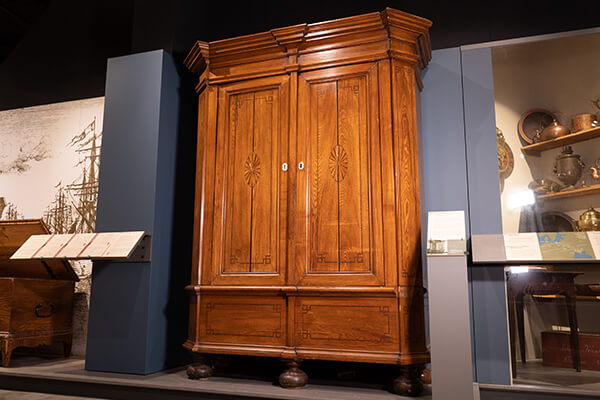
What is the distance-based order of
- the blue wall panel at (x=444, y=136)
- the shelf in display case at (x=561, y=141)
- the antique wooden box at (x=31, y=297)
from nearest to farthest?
the shelf in display case at (x=561, y=141)
the blue wall panel at (x=444, y=136)
the antique wooden box at (x=31, y=297)

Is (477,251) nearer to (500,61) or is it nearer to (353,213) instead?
(353,213)

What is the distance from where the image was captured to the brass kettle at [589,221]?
3107mm

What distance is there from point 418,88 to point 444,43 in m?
0.51

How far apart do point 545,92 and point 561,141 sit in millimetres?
357

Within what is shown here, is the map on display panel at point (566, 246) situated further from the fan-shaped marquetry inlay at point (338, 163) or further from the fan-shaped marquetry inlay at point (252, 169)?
the fan-shaped marquetry inlay at point (252, 169)

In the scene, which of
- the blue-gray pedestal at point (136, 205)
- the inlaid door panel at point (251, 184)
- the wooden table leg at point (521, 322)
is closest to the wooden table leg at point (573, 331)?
the wooden table leg at point (521, 322)

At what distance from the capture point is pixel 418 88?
354 cm

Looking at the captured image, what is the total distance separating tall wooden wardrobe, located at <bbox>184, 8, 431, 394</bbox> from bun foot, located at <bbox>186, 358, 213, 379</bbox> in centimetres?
1

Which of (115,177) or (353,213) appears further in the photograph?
(115,177)


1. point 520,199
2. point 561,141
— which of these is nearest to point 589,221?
point 520,199

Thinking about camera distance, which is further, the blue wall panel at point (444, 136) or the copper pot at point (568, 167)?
the blue wall panel at point (444, 136)

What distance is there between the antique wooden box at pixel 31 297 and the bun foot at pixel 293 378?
2.10 m

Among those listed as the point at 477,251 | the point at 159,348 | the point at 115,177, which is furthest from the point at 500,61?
the point at 159,348

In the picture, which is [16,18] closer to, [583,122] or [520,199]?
[520,199]
